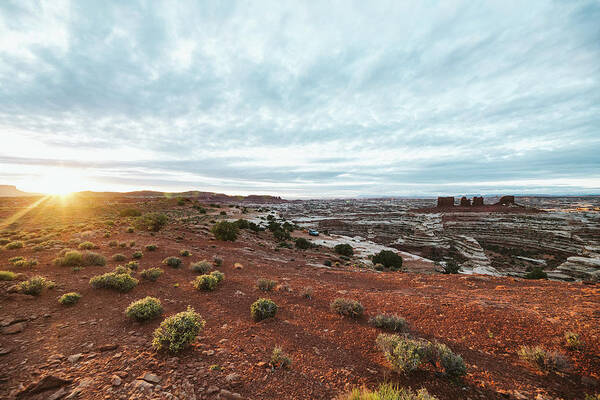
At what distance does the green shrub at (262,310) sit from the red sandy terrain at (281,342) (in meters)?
0.23

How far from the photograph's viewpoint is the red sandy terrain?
404cm

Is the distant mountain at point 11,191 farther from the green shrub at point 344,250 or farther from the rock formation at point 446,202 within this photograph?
the rock formation at point 446,202

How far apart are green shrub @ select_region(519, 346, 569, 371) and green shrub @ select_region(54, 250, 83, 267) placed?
56.6 ft

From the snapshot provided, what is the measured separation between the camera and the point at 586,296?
8.59 m

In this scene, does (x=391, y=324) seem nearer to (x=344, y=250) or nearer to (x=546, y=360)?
(x=546, y=360)

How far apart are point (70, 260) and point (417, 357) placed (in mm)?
14945

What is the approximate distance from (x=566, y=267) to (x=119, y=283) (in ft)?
A: 164

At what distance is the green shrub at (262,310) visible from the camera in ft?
22.8

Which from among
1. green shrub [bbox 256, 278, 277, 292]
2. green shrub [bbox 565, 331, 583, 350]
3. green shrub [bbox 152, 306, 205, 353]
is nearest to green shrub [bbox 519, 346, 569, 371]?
green shrub [bbox 565, 331, 583, 350]

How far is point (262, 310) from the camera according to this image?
22.8ft

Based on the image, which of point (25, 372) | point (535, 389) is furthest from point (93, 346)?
point (535, 389)

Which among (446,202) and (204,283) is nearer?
(204,283)

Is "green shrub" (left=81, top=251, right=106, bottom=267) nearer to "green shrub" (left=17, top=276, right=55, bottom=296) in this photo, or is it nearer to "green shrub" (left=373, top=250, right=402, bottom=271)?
"green shrub" (left=17, top=276, right=55, bottom=296)

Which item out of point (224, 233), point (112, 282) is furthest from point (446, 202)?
point (112, 282)
